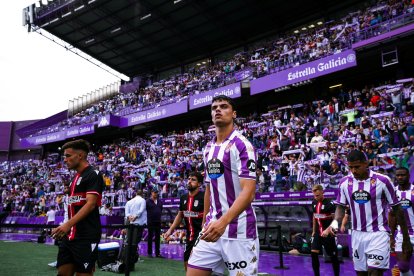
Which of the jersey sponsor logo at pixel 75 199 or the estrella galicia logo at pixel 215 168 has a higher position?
the estrella galicia logo at pixel 215 168

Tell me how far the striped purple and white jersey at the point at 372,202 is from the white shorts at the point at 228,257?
93.2 inches

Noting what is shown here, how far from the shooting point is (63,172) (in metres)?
30.8

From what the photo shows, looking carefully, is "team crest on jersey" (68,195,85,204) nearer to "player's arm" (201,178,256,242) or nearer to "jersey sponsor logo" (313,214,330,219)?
"player's arm" (201,178,256,242)

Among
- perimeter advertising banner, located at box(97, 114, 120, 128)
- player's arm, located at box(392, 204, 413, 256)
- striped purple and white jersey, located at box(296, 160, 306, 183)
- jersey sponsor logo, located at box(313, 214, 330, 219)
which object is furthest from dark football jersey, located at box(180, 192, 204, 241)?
perimeter advertising banner, located at box(97, 114, 120, 128)

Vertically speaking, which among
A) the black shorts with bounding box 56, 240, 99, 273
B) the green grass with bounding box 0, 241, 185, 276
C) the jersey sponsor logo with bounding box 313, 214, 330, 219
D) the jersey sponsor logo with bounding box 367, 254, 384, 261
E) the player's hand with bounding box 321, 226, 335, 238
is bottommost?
the green grass with bounding box 0, 241, 185, 276

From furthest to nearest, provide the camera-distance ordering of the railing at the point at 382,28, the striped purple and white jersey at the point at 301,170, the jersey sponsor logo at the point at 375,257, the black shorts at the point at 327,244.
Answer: the railing at the point at 382,28 < the striped purple and white jersey at the point at 301,170 < the black shorts at the point at 327,244 < the jersey sponsor logo at the point at 375,257

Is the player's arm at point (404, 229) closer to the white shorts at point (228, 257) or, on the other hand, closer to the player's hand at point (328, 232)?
the player's hand at point (328, 232)

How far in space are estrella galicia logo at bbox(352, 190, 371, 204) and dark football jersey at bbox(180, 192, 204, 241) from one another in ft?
9.45

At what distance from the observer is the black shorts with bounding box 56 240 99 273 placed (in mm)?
4039

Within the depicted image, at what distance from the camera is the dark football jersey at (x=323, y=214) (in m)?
7.70

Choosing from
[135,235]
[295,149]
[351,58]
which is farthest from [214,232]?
[351,58]

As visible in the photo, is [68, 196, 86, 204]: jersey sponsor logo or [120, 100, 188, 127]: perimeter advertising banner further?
[120, 100, 188, 127]: perimeter advertising banner

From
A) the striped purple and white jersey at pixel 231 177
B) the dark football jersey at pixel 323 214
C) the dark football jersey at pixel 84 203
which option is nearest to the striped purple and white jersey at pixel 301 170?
the dark football jersey at pixel 323 214

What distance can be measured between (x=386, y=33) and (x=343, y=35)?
282 centimetres
